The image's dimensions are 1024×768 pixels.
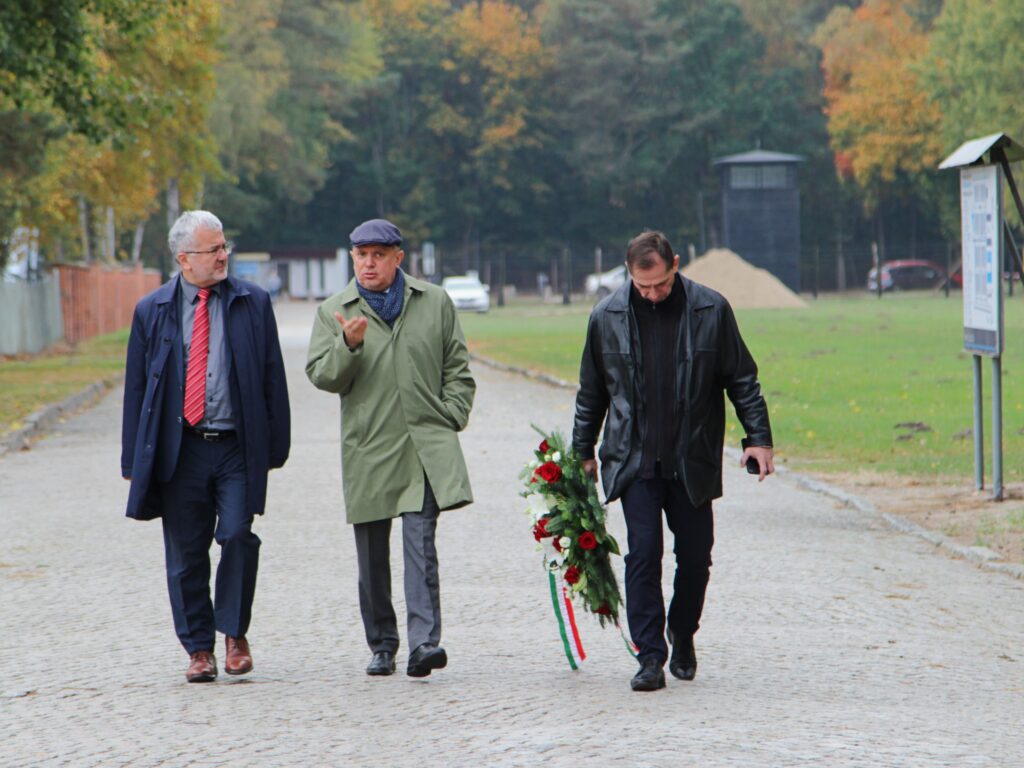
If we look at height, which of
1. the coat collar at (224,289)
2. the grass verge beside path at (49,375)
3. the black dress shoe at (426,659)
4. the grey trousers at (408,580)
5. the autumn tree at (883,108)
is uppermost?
the autumn tree at (883,108)

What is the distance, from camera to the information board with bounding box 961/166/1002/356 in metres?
11.8

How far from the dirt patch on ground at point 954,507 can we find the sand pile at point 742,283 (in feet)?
162

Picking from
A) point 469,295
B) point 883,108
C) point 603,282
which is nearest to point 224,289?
point 469,295

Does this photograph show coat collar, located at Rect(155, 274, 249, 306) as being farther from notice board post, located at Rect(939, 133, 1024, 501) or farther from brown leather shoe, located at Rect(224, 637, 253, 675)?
notice board post, located at Rect(939, 133, 1024, 501)

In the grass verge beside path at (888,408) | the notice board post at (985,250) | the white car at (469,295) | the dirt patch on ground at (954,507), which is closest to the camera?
the dirt patch on ground at (954,507)

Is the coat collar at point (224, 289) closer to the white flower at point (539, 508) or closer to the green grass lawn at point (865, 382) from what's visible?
the white flower at point (539, 508)

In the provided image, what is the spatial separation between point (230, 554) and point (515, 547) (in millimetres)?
3685

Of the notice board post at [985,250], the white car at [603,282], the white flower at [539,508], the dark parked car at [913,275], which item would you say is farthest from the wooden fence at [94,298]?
the dark parked car at [913,275]

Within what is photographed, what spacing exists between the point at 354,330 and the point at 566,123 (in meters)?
85.8

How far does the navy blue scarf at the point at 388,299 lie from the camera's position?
6.87 metres

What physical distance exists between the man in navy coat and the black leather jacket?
→ 49.3 inches

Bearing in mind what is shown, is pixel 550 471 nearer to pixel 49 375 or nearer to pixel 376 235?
pixel 376 235

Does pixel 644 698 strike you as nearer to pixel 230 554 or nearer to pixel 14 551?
pixel 230 554

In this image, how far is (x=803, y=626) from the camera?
25.9 ft
